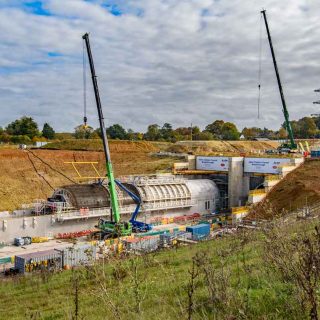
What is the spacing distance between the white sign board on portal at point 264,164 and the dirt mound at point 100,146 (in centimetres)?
3645

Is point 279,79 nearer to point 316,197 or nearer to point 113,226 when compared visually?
point 316,197

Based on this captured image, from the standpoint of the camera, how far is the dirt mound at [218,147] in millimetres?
89725

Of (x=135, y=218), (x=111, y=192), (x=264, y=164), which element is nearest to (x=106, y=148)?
(x=111, y=192)

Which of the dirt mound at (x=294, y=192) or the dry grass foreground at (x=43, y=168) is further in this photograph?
the dry grass foreground at (x=43, y=168)

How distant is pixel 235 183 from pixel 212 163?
242 inches

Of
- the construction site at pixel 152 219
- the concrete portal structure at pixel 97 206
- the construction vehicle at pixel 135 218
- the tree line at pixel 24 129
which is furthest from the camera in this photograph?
the tree line at pixel 24 129

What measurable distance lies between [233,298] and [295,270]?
1163mm

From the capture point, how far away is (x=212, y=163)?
5750cm

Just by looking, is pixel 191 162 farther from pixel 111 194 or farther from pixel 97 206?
pixel 111 194

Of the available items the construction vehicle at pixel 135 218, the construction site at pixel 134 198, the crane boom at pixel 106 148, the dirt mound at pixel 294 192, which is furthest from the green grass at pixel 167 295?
the dirt mound at pixel 294 192

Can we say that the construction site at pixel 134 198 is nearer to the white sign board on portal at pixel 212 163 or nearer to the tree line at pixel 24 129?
the white sign board on portal at pixel 212 163

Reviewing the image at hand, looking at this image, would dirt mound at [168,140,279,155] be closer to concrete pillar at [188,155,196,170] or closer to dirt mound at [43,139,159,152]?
dirt mound at [43,139,159,152]

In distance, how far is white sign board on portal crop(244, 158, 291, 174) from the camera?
50.5 m

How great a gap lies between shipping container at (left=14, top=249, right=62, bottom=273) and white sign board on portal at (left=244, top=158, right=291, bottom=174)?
3364 centimetres
